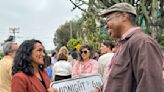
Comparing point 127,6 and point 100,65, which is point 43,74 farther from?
point 100,65

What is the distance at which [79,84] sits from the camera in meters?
6.17

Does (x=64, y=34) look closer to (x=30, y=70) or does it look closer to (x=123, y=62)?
(x=30, y=70)

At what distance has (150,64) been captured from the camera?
3.40m

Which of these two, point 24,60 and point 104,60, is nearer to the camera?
point 24,60

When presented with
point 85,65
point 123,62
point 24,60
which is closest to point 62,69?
point 85,65

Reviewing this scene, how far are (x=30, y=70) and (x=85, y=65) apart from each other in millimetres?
3679

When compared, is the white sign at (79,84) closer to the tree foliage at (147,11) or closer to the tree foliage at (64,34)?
the tree foliage at (147,11)

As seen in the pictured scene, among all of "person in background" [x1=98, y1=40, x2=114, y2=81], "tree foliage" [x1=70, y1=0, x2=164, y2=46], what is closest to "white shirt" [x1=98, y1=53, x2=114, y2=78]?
"person in background" [x1=98, y1=40, x2=114, y2=81]

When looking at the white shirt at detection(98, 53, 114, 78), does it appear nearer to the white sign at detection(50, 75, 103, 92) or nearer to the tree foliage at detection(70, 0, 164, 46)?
the white sign at detection(50, 75, 103, 92)

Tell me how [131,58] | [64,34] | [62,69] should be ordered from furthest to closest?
[64,34]
[62,69]
[131,58]

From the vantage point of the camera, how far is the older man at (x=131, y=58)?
3404 millimetres

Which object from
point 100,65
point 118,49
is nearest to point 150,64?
point 118,49

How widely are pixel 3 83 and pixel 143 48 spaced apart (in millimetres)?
3415

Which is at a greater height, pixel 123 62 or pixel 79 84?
pixel 123 62
